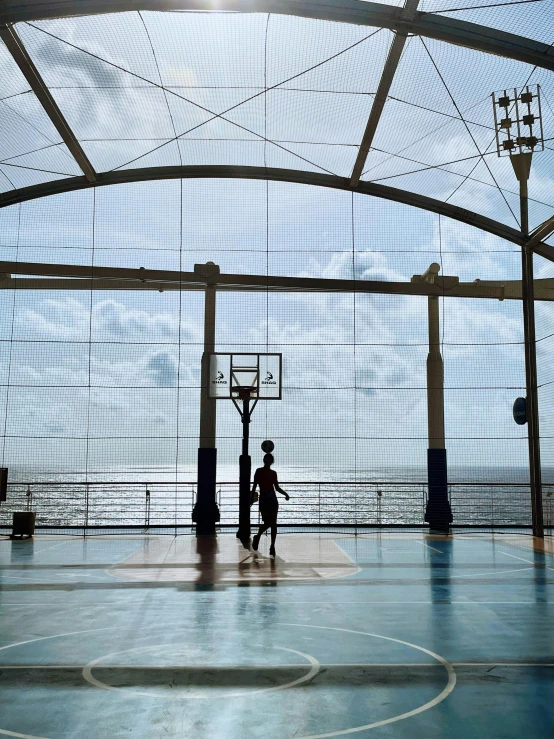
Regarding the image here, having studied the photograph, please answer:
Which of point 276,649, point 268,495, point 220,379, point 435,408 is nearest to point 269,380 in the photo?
point 220,379

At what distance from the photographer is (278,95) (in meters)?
14.1

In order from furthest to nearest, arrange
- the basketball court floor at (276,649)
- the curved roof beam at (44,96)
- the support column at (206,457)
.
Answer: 1. the support column at (206,457)
2. the curved roof beam at (44,96)
3. the basketball court floor at (276,649)

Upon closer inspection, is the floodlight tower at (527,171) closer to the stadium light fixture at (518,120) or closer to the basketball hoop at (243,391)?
the stadium light fixture at (518,120)

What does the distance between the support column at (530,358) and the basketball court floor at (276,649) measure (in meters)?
5.17

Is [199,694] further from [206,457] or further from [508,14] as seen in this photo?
[206,457]

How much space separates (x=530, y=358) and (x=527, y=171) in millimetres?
3868

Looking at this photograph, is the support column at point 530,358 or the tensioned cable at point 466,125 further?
the support column at point 530,358

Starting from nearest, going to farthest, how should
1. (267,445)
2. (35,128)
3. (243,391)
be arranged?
(35,128) → (243,391) → (267,445)

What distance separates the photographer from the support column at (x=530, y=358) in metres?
15.2

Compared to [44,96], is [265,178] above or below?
below

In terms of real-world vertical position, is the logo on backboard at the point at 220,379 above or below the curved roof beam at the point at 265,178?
below

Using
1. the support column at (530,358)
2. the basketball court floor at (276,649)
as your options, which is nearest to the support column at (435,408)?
the support column at (530,358)

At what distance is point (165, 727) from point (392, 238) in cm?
1485

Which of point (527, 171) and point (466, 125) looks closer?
point (466, 125)
